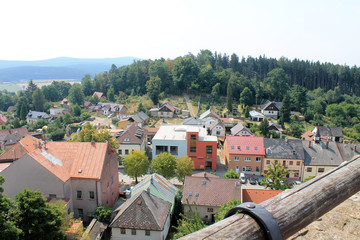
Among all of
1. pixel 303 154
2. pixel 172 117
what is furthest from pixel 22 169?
pixel 172 117

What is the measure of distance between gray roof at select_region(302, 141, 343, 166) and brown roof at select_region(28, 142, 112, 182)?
27421mm

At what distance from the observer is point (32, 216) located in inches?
647

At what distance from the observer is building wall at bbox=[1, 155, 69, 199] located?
2372 cm

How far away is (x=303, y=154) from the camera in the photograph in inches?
1478

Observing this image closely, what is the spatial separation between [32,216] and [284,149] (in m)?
32.4

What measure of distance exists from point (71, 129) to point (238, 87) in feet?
157

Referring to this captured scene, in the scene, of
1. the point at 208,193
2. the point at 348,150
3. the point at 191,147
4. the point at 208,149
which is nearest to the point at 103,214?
the point at 208,193

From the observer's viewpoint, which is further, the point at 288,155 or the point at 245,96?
the point at 245,96

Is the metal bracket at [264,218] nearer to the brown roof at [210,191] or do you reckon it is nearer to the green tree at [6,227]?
the green tree at [6,227]

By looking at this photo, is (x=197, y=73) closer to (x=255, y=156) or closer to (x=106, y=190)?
(x=255, y=156)

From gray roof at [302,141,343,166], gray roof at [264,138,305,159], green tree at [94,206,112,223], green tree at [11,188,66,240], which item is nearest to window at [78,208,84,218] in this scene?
green tree at [94,206,112,223]

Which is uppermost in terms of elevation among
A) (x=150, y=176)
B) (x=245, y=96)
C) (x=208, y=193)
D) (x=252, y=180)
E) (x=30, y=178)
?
(x=245, y=96)

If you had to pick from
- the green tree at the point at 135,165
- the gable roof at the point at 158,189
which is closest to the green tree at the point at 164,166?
the green tree at the point at 135,165

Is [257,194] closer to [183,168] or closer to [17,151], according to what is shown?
[183,168]
